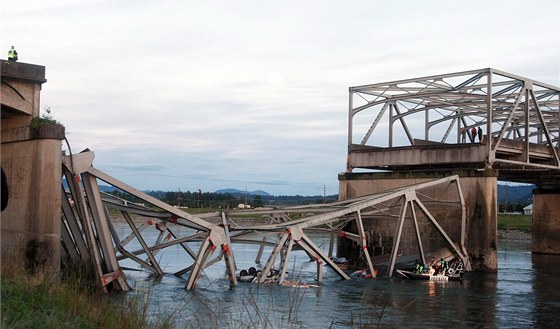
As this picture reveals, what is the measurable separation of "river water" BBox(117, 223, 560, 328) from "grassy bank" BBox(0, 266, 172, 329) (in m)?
2.89

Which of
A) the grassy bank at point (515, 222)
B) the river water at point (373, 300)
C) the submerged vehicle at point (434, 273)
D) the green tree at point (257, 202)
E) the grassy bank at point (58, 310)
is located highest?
the green tree at point (257, 202)

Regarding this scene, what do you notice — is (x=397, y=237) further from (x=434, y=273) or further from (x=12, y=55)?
(x=12, y=55)

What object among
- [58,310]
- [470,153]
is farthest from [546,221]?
[58,310]

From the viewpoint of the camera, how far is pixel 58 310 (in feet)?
43.0

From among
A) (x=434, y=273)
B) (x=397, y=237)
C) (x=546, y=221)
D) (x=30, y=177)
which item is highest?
(x=30, y=177)

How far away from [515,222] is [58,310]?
8883cm

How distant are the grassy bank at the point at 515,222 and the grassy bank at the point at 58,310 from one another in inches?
3006

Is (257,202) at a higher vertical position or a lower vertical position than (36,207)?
higher

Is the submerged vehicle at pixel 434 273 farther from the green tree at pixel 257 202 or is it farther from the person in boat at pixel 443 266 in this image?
the green tree at pixel 257 202

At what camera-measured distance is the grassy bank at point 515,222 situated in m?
88.1

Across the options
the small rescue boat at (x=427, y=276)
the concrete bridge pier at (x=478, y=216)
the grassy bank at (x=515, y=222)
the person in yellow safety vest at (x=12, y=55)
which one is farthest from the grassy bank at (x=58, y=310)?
the grassy bank at (x=515, y=222)

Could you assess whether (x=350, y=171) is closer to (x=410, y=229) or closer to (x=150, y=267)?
(x=410, y=229)

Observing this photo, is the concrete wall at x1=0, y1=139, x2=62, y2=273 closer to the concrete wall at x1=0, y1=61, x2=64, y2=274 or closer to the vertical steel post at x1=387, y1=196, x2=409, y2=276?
the concrete wall at x1=0, y1=61, x2=64, y2=274

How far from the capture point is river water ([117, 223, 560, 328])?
21250 millimetres
